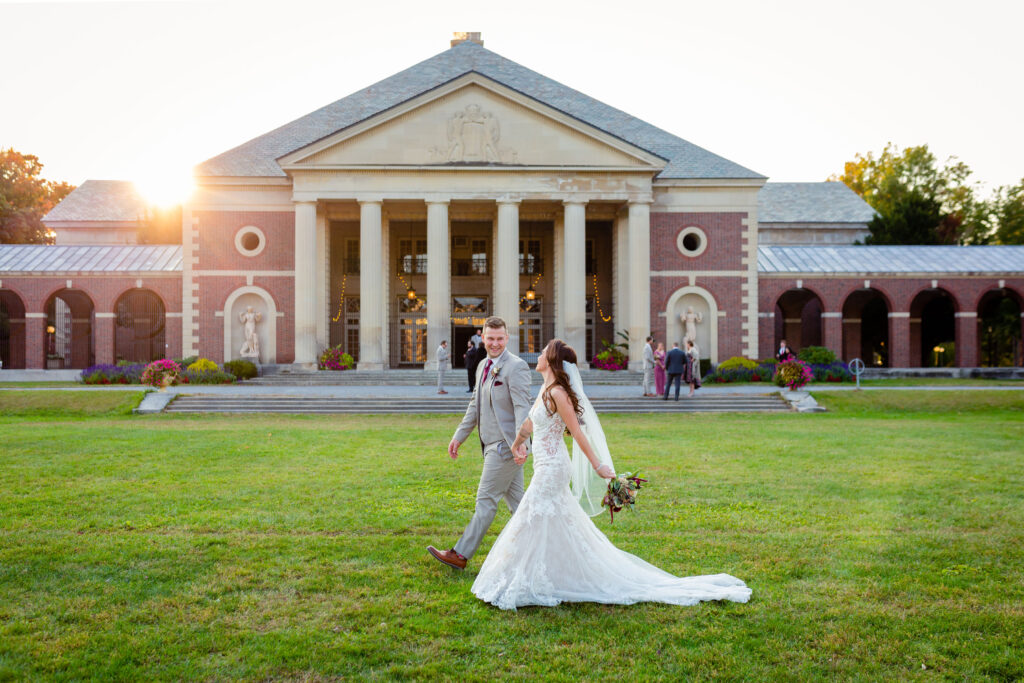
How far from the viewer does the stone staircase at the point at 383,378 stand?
95.8ft

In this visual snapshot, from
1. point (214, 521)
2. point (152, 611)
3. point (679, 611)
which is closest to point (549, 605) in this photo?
point (679, 611)

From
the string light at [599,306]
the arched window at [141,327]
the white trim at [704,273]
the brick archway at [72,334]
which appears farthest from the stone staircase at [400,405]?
the brick archway at [72,334]

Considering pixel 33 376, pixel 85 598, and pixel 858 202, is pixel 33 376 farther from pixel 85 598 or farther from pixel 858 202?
pixel 858 202

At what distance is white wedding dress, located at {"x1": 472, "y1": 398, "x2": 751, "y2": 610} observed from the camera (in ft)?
18.5

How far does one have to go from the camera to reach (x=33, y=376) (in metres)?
31.8

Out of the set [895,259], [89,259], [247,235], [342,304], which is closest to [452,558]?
[247,235]

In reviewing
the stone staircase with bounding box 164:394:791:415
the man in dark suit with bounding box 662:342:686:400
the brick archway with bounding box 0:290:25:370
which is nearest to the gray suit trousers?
the stone staircase with bounding box 164:394:791:415

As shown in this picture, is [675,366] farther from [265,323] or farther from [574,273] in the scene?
[265,323]

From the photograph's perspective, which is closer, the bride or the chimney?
the bride

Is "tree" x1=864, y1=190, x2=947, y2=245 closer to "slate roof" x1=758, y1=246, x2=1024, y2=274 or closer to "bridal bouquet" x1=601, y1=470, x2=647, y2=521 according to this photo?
"slate roof" x1=758, y1=246, x2=1024, y2=274

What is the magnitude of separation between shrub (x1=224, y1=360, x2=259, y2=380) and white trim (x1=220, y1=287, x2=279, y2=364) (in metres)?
3.68

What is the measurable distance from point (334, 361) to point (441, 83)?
1373 centimetres

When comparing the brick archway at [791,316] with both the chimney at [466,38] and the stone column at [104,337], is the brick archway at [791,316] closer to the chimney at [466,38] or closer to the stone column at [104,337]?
the chimney at [466,38]

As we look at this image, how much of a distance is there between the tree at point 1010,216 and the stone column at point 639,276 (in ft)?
105
